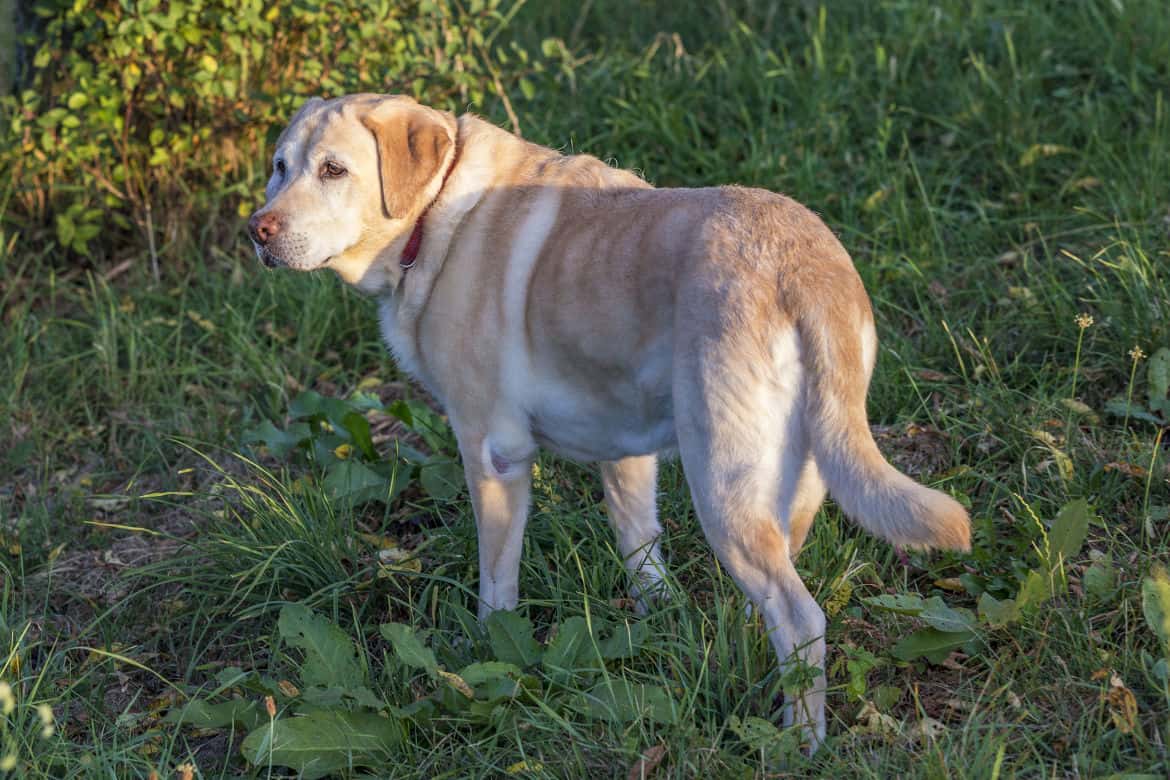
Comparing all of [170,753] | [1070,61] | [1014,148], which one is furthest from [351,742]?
[1070,61]

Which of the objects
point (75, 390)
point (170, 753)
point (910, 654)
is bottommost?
point (75, 390)

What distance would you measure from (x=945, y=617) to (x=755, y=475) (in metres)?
0.69

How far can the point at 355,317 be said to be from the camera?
16.5 ft

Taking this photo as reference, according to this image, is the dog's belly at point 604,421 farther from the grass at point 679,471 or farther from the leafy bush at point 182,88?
the leafy bush at point 182,88

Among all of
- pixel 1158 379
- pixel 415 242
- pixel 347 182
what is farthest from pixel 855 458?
pixel 1158 379

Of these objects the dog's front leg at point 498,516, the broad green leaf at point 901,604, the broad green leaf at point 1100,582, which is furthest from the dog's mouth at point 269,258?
the broad green leaf at point 1100,582

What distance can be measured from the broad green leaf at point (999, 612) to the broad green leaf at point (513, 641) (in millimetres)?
1068

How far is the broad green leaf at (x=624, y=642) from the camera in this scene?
9.59 ft

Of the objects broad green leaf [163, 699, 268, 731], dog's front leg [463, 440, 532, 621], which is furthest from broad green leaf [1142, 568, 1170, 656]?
broad green leaf [163, 699, 268, 731]

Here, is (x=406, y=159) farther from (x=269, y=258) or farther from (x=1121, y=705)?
(x=1121, y=705)

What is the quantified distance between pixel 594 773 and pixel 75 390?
312cm

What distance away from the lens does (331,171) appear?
128 inches

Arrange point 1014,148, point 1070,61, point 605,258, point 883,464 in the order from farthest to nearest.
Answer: point 1070,61 → point 1014,148 → point 605,258 → point 883,464

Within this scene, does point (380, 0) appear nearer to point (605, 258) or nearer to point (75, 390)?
point (75, 390)
